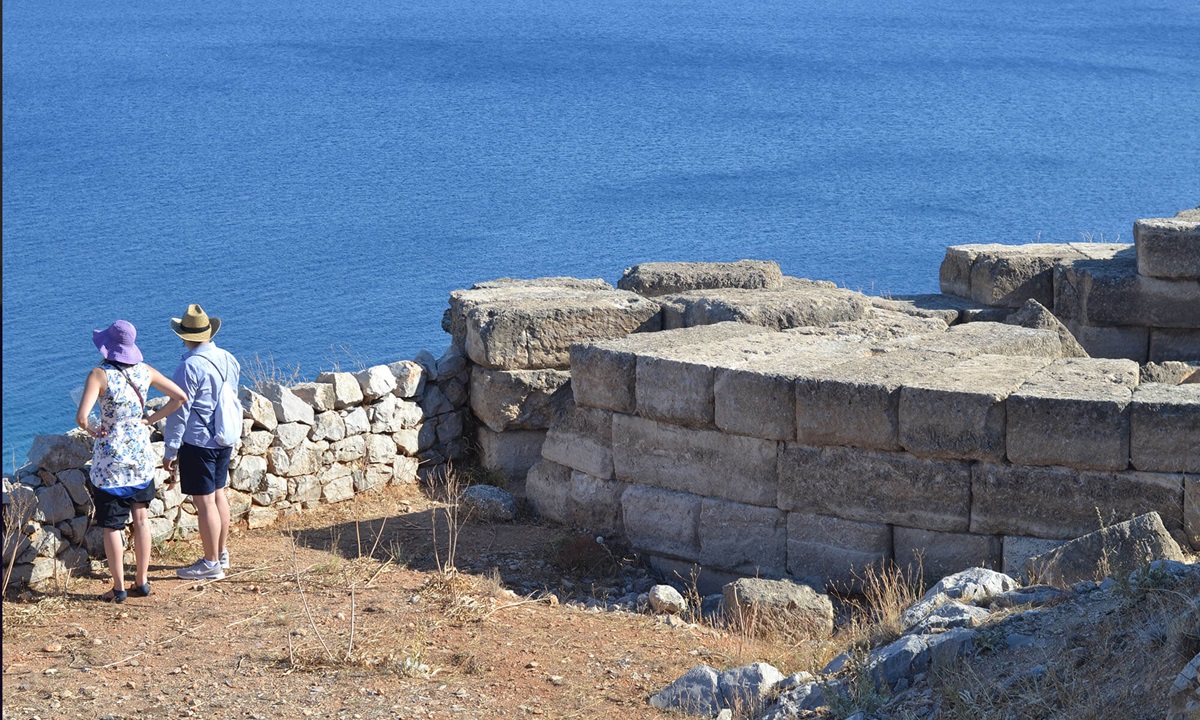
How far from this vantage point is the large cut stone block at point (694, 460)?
303 inches

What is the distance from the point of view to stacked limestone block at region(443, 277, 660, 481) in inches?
377

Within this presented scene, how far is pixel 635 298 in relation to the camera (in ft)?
33.0

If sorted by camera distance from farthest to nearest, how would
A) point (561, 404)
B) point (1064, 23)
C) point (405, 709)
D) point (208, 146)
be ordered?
1. point (1064, 23)
2. point (208, 146)
3. point (561, 404)
4. point (405, 709)

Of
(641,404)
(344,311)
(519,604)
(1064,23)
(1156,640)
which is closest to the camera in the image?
(1156,640)

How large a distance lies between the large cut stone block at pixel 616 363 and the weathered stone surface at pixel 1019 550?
237cm

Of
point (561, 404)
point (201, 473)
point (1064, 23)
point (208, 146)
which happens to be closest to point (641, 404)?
point (561, 404)

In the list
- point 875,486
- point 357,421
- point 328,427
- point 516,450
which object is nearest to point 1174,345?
point 875,486

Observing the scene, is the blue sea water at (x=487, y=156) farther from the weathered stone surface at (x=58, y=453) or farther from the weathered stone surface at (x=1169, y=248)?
the weathered stone surface at (x=1169, y=248)

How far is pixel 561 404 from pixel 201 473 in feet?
8.88

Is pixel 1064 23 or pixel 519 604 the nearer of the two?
pixel 519 604

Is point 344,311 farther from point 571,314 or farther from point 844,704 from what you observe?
point 844,704

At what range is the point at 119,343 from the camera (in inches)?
273

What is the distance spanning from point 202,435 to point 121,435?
51cm

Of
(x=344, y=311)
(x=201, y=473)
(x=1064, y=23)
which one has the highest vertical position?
(x=1064, y=23)
